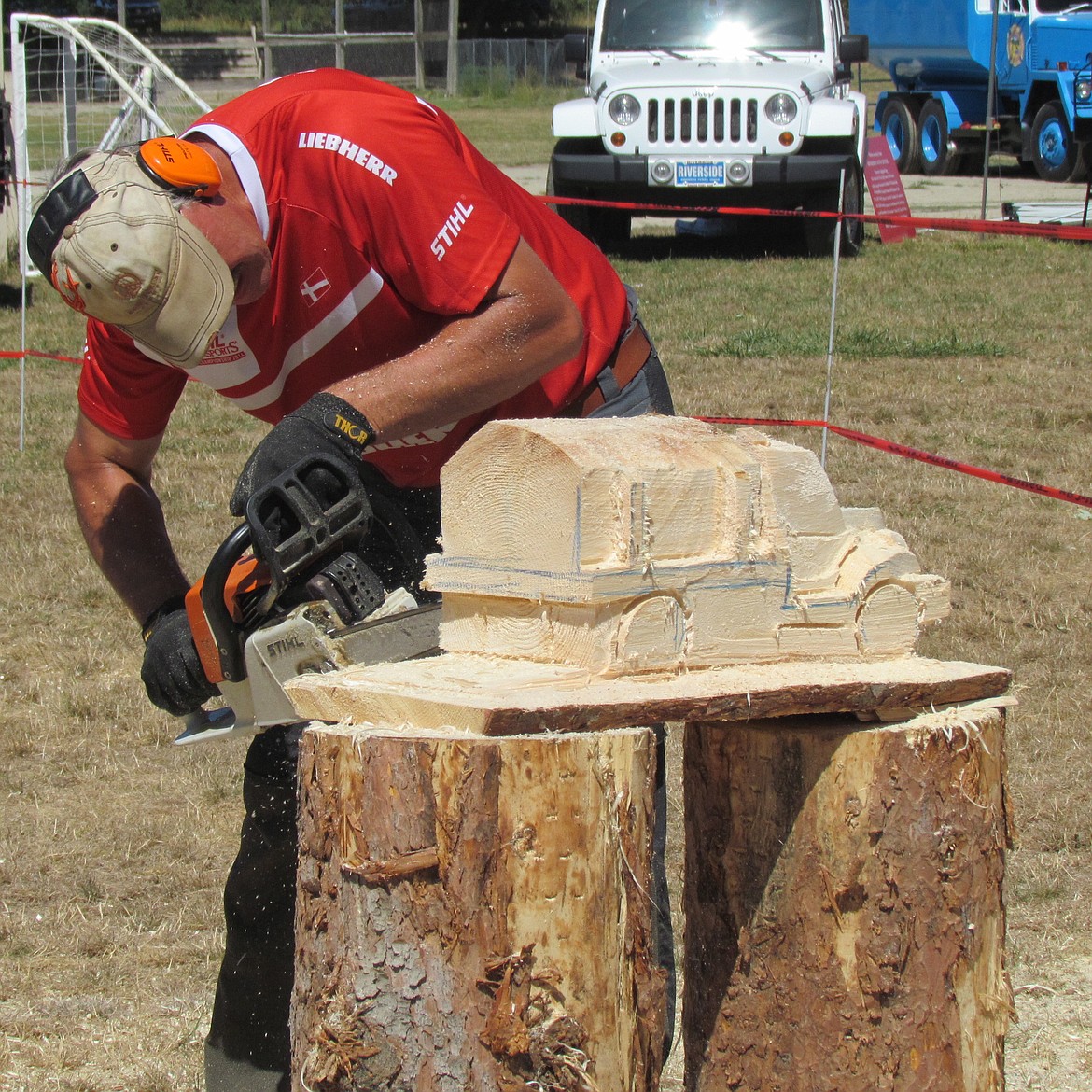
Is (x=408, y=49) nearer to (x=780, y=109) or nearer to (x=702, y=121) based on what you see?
(x=702, y=121)

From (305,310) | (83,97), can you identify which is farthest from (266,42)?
(305,310)

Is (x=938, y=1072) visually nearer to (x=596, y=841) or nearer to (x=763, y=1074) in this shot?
(x=763, y=1074)

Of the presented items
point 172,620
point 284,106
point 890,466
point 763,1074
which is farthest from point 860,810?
point 890,466

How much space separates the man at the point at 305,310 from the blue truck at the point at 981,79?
43.3 feet

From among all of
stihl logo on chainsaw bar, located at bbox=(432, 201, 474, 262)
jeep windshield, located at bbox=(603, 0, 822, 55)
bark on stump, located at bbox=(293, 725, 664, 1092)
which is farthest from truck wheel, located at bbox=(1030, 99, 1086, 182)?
bark on stump, located at bbox=(293, 725, 664, 1092)

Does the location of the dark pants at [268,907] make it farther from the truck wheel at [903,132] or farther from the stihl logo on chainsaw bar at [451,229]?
the truck wheel at [903,132]

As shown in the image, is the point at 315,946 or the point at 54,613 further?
the point at 54,613

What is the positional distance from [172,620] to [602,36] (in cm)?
1005

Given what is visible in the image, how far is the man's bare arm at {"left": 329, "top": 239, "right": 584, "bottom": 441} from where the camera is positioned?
1979mm

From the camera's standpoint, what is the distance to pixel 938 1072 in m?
1.75

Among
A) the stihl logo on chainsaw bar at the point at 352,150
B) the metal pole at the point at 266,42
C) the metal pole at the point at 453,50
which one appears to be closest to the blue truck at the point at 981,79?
the metal pole at the point at 266,42

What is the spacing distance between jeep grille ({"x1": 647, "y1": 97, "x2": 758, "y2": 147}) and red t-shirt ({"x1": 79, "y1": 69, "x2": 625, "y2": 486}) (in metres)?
8.82

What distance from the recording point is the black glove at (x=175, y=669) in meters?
2.21

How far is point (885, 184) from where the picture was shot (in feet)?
39.8
